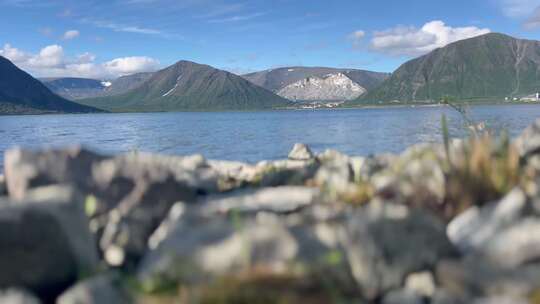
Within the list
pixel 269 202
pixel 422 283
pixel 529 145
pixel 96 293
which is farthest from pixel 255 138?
pixel 96 293

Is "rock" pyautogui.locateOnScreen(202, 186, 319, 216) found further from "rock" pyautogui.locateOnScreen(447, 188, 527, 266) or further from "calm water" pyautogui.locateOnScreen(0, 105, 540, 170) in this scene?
"calm water" pyautogui.locateOnScreen(0, 105, 540, 170)

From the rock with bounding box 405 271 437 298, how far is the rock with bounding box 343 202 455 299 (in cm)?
7

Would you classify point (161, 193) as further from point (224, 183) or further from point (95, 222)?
point (224, 183)

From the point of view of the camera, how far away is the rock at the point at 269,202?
561 centimetres

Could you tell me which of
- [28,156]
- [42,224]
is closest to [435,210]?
[42,224]

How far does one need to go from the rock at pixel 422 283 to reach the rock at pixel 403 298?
10 cm

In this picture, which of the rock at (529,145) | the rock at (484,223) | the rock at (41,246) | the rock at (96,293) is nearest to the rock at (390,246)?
the rock at (484,223)

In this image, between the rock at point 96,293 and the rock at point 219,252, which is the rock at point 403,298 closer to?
the rock at point 219,252

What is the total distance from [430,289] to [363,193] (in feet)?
7.34

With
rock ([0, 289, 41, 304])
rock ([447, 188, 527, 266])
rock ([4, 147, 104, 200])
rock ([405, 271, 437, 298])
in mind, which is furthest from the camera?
rock ([4, 147, 104, 200])

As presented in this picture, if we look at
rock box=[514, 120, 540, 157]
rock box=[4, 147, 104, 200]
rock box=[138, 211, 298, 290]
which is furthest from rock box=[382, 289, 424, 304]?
rock box=[514, 120, 540, 157]

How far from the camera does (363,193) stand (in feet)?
20.6

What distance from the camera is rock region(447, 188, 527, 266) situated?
4789mm

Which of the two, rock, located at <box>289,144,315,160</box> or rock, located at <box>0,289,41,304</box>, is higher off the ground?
rock, located at <box>0,289,41,304</box>
